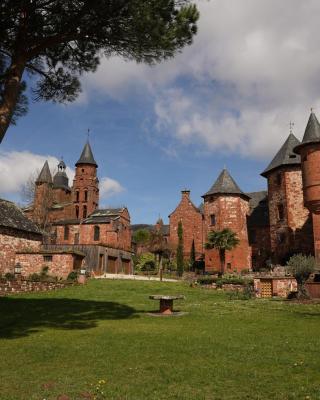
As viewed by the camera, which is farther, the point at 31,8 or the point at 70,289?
the point at 70,289

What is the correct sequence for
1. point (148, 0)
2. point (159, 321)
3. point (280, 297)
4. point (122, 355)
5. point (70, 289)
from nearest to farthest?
point (122, 355) < point (148, 0) < point (159, 321) < point (280, 297) < point (70, 289)

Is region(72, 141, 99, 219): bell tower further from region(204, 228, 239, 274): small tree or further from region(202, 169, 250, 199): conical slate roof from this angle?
region(204, 228, 239, 274): small tree

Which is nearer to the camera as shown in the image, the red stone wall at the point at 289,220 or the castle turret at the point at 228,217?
the red stone wall at the point at 289,220

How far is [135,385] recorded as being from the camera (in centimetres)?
616

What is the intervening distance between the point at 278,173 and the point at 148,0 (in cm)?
3308

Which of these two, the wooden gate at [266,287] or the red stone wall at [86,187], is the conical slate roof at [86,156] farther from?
the wooden gate at [266,287]

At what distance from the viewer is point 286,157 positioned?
41.0 metres

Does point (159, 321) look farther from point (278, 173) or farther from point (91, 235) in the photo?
point (91, 235)

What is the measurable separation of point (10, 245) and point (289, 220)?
2637 centimetres

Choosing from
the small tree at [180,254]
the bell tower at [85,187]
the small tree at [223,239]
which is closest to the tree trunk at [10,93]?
the small tree at [223,239]

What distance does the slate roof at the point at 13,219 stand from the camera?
33.5m

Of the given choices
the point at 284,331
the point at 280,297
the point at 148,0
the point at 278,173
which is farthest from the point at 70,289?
the point at 278,173

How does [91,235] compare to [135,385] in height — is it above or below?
above

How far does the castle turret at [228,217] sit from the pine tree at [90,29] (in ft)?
111
